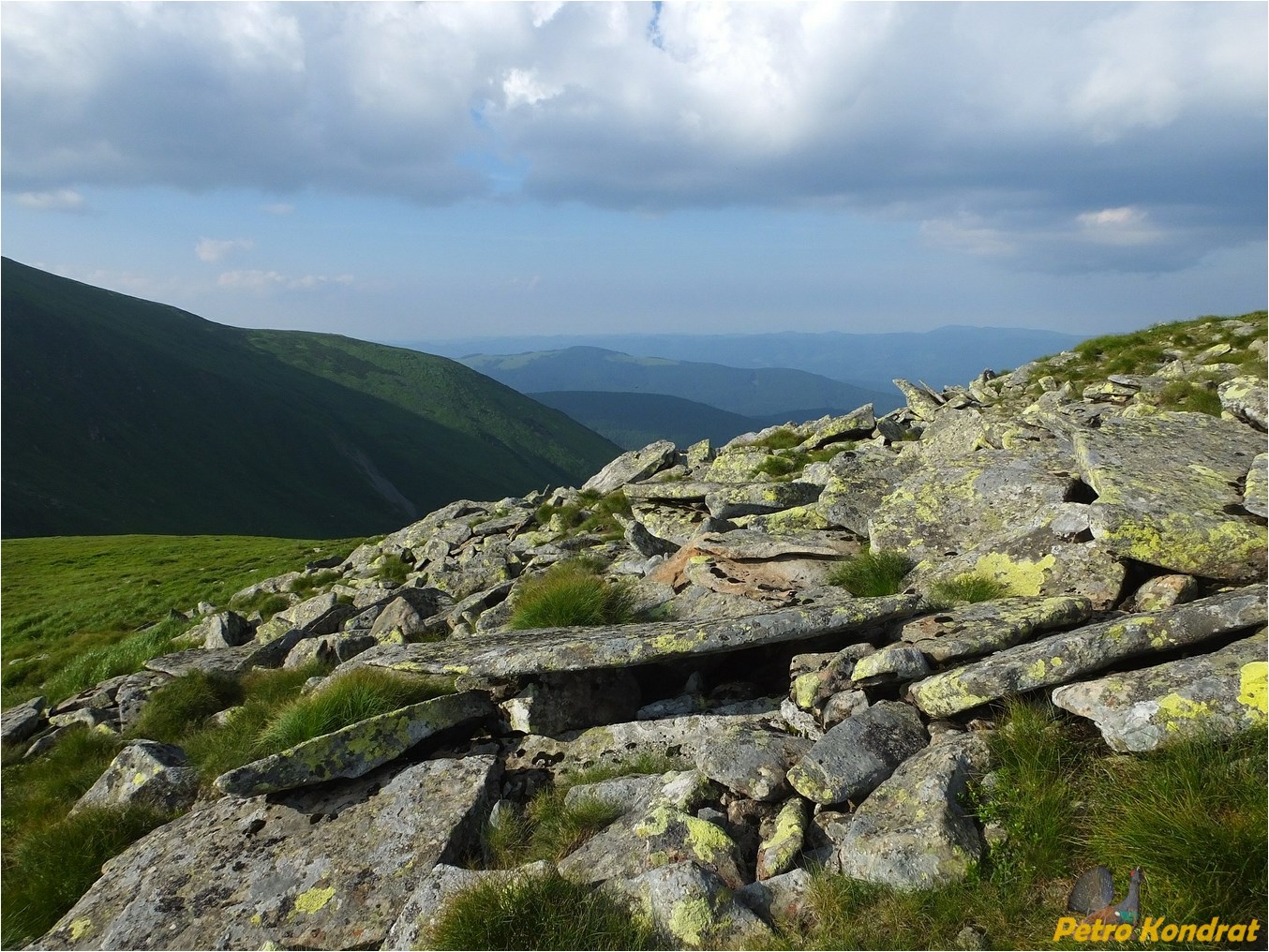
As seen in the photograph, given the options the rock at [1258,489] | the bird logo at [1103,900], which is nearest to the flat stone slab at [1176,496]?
the rock at [1258,489]

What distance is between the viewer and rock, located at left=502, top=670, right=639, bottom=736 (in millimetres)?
10195

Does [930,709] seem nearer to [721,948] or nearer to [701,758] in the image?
[701,758]

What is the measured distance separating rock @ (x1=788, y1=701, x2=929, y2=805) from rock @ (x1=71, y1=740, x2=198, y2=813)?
8.99 metres

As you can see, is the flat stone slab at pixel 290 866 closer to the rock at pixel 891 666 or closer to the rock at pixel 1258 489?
the rock at pixel 891 666

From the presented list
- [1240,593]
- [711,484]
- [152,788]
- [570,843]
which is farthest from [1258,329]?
[152,788]

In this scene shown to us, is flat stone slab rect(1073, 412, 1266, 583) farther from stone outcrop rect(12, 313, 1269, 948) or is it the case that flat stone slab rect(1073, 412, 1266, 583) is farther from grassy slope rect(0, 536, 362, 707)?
grassy slope rect(0, 536, 362, 707)

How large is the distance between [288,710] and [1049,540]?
1144cm

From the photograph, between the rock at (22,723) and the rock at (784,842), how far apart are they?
16.4 meters

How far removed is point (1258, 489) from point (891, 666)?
628 cm

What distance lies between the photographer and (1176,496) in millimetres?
10266

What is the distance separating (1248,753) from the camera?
20.3ft

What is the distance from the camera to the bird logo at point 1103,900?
5.50m

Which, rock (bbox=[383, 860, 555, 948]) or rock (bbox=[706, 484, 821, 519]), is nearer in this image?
rock (bbox=[383, 860, 555, 948])

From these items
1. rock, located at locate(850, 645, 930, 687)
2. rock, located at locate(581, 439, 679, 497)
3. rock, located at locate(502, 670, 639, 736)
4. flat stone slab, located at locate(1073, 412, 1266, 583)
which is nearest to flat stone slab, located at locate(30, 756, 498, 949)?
rock, located at locate(502, 670, 639, 736)
